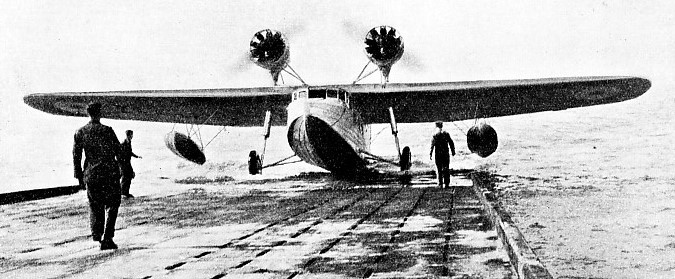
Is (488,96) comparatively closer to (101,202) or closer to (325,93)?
(325,93)

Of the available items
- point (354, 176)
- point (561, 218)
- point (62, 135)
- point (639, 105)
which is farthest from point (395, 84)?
point (639, 105)

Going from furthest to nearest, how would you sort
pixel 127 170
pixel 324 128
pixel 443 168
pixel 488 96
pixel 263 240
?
pixel 488 96, pixel 324 128, pixel 443 168, pixel 127 170, pixel 263 240

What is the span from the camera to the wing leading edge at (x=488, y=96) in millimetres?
19703

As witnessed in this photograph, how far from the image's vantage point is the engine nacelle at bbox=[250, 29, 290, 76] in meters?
23.2

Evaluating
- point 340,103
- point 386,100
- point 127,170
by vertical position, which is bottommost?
point 127,170

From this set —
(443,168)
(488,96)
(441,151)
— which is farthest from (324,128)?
(488,96)

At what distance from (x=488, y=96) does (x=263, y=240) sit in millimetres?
15155

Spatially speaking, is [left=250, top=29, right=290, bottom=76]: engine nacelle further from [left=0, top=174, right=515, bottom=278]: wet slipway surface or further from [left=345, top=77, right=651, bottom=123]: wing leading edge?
[left=0, top=174, right=515, bottom=278]: wet slipway surface

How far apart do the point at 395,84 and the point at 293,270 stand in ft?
49.7

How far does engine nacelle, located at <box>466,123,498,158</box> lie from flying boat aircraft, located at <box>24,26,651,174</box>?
0.04 meters

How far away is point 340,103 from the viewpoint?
18188mm

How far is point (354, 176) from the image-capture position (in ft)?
73.2

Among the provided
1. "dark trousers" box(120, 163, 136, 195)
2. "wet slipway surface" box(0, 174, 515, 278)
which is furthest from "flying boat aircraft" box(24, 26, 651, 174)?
"dark trousers" box(120, 163, 136, 195)

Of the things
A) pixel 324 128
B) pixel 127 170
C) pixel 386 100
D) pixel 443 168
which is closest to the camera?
pixel 127 170
